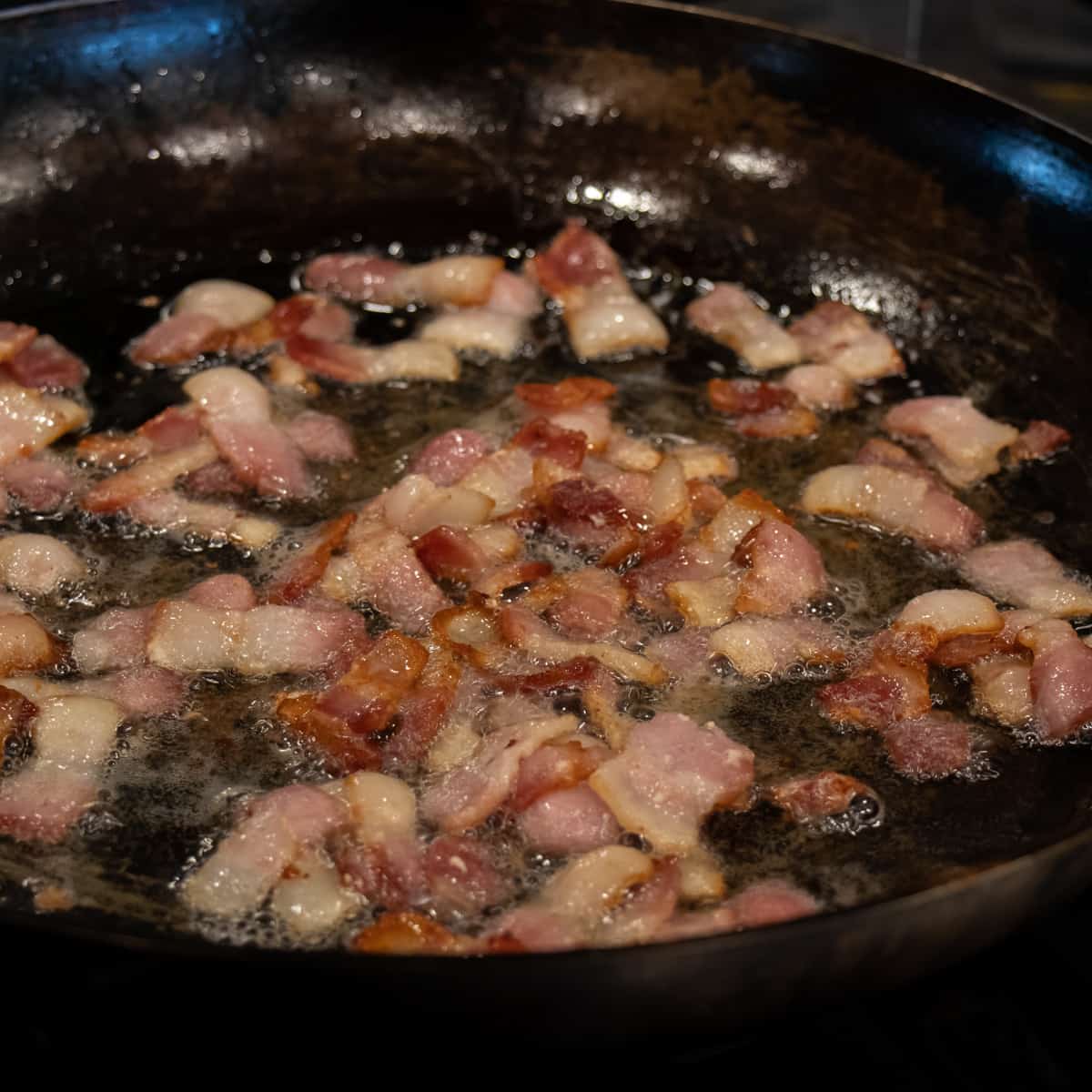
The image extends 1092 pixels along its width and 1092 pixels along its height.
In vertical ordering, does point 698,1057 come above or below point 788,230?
below

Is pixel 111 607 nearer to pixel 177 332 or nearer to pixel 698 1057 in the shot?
pixel 177 332

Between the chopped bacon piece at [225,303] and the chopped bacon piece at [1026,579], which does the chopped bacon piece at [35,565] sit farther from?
the chopped bacon piece at [1026,579]

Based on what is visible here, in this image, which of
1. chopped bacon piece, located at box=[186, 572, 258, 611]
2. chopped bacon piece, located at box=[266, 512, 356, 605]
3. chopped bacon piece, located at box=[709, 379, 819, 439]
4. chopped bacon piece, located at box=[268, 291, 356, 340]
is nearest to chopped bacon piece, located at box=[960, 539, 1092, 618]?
chopped bacon piece, located at box=[709, 379, 819, 439]

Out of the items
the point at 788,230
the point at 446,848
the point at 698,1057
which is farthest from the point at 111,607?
the point at 788,230

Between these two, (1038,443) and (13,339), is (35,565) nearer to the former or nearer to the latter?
(13,339)

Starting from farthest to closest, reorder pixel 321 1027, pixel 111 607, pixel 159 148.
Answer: pixel 159 148 < pixel 111 607 < pixel 321 1027

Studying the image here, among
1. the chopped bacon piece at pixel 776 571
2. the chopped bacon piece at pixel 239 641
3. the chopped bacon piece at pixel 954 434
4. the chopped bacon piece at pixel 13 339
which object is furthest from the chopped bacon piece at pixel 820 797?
the chopped bacon piece at pixel 13 339
